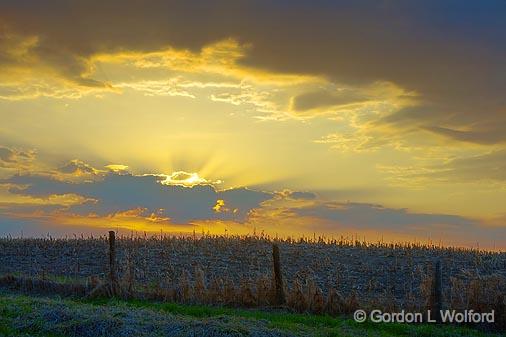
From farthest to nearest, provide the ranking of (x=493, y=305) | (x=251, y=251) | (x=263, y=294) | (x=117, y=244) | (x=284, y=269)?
(x=117, y=244) → (x=251, y=251) → (x=284, y=269) → (x=263, y=294) → (x=493, y=305)

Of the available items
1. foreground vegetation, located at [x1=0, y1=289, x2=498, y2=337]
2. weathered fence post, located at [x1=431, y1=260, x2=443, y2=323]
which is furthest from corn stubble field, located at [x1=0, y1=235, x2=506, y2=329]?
foreground vegetation, located at [x1=0, y1=289, x2=498, y2=337]

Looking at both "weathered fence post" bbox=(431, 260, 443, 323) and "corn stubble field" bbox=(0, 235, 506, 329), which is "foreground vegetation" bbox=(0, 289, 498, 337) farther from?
"corn stubble field" bbox=(0, 235, 506, 329)

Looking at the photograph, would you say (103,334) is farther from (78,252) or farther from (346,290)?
(78,252)

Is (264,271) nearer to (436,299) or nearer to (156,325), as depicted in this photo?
(436,299)

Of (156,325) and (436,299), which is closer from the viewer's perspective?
(156,325)

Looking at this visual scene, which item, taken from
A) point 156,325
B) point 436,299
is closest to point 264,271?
point 436,299

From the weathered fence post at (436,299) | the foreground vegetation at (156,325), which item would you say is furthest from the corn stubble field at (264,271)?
the foreground vegetation at (156,325)

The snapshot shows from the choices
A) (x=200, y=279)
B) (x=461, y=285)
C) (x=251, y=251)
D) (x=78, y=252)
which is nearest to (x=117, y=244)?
(x=78, y=252)

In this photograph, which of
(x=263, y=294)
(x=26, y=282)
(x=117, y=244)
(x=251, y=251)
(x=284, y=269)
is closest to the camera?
(x=263, y=294)

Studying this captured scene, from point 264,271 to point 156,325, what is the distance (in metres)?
15.7

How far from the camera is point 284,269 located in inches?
1321

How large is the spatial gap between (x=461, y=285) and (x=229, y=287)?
29.5 feet

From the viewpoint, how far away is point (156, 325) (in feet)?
54.6

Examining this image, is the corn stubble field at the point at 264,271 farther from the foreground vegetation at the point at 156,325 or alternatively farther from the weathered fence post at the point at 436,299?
the foreground vegetation at the point at 156,325
